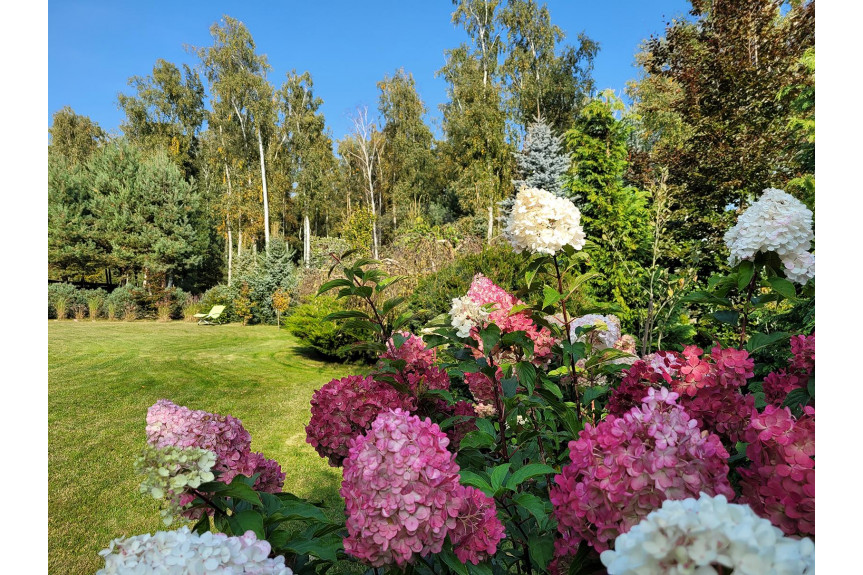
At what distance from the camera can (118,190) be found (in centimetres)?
1193

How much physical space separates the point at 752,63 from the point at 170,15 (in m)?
5.87

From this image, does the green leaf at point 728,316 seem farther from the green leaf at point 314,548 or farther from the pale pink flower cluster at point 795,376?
the green leaf at point 314,548

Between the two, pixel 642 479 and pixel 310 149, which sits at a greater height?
pixel 310 149

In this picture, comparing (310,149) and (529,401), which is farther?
(310,149)

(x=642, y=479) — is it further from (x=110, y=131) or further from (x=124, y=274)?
(x=110, y=131)

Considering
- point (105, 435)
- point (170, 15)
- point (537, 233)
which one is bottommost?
point (105, 435)

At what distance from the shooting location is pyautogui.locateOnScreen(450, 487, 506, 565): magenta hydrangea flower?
2.04 ft

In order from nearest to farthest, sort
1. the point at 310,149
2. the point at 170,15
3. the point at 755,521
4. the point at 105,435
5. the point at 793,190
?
1. the point at 755,521
2. the point at 170,15
3. the point at 105,435
4. the point at 793,190
5. the point at 310,149

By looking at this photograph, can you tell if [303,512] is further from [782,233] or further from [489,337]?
[782,233]

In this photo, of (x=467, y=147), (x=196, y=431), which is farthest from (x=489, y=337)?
(x=467, y=147)

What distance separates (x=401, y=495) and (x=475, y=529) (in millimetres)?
146

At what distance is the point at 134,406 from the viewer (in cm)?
400
